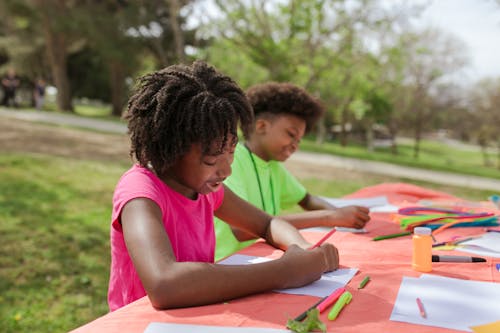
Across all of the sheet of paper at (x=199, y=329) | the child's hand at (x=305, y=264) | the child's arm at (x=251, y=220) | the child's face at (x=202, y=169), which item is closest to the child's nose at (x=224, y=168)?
the child's face at (x=202, y=169)

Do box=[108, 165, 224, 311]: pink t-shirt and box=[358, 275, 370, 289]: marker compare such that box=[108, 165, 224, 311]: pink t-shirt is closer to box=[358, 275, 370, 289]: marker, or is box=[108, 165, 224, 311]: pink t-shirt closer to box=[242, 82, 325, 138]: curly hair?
box=[358, 275, 370, 289]: marker

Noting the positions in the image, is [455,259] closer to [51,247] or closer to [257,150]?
[257,150]

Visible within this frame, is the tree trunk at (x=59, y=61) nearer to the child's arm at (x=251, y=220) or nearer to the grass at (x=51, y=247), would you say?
the grass at (x=51, y=247)

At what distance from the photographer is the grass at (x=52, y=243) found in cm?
294

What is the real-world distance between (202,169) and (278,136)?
126cm

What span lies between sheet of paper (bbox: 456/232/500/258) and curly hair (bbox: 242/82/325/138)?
118 cm

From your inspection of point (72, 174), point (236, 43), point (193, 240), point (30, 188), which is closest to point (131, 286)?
point (193, 240)

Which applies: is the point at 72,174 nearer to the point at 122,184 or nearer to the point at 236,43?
the point at 122,184

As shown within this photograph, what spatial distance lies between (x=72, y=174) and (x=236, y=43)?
644 cm

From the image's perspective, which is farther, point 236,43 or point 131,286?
point 236,43

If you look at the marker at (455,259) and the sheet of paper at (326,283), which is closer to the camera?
the sheet of paper at (326,283)

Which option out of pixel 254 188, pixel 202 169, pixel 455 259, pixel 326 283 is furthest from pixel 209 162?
pixel 254 188

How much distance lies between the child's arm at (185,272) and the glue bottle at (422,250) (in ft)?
1.19

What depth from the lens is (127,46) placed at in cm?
1767
